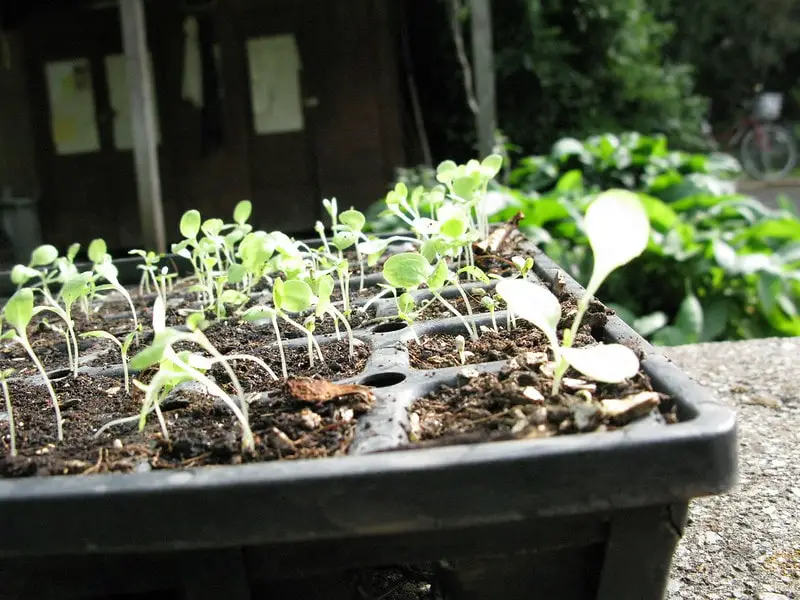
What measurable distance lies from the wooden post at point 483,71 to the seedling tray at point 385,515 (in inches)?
154

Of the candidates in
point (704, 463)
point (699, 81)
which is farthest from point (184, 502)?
point (699, 81)

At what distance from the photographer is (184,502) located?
1.87ft

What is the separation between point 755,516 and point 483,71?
377 cm

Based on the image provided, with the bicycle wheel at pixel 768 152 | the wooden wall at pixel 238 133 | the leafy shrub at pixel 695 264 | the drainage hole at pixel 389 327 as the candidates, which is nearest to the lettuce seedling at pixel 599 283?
the drainage hole at pixel 389 327

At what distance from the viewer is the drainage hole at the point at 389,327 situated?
1.18 m

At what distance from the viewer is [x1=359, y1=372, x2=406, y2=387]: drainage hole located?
2.98 ft

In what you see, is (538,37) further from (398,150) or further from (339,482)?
(339,482)

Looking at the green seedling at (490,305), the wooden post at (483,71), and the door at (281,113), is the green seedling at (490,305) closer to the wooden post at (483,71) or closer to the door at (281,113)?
the wooden post at (483,71)

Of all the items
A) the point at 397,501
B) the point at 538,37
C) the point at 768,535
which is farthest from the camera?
the point at 538,37

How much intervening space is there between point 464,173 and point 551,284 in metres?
0.30

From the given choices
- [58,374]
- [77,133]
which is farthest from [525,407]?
[77,133]

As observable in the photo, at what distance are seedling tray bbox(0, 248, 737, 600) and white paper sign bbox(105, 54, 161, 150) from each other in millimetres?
5759

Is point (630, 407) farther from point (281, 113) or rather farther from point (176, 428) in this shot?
point (281, 113)

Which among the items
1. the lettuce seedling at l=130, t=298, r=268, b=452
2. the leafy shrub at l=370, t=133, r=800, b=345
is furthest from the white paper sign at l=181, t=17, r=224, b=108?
the lettuce seedling at l=130, t=298, r=268, b=452
